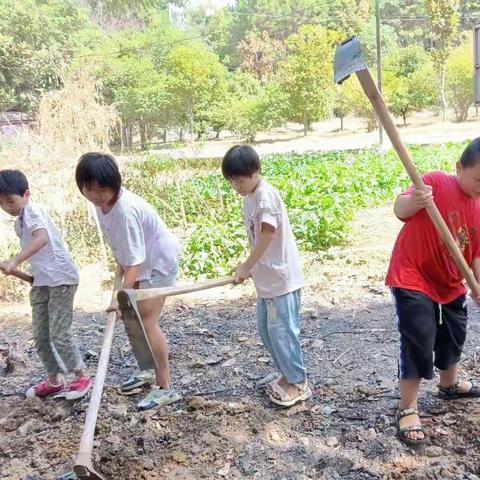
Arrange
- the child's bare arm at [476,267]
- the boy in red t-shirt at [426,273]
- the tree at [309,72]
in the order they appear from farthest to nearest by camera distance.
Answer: the tree at [309,72] → the child's bare arm at [476,267] → the boy in red t-shirt at [426,273]

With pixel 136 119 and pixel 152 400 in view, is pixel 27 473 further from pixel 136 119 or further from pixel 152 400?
pixel 136 119

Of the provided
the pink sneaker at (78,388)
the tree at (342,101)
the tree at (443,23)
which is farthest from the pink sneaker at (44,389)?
the tree at (342,101)

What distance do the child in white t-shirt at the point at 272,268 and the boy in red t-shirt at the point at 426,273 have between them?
20.8 inches

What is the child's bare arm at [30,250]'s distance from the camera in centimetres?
278

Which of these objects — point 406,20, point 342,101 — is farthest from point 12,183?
point 406,20

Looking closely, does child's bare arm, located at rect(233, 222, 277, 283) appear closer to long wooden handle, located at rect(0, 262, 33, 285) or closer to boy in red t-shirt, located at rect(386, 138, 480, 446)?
boy in red t-shirt, located at rect(386, 138, 480, 446)

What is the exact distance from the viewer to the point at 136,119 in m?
26.0

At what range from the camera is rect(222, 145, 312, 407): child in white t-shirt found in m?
2.53

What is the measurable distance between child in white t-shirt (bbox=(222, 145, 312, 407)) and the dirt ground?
0.21 m

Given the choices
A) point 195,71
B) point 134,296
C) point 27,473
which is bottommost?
point 27,473

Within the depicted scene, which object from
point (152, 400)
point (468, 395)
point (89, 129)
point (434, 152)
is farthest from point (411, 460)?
point (434, 152)

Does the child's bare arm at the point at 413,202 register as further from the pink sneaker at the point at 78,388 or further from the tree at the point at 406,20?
the tree at the point at 406,20

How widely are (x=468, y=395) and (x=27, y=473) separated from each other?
210cm

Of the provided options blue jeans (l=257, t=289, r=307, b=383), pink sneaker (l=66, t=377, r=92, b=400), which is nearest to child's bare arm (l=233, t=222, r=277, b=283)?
blue jeans (l=257, t=289, r=307, b=383)
